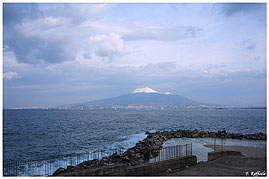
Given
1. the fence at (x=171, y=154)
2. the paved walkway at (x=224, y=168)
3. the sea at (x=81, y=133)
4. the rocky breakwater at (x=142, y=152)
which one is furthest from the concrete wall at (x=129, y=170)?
the sea at (x=81, y=133)

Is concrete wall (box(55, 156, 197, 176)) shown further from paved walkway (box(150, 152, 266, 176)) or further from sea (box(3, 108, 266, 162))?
sea (box(3, 108, 266, 162))

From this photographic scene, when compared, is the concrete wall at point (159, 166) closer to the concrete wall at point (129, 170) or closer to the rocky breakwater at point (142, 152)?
the concrete wall at point (129, 170)

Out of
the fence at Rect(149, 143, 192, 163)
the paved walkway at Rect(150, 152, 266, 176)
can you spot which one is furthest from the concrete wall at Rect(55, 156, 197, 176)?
the fence at Rect(149, 143, 192, 163)

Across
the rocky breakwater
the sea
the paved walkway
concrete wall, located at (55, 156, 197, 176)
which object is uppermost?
concrete wall, located at (55, 156, 197, 176)

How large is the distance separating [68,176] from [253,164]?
7.99 meters

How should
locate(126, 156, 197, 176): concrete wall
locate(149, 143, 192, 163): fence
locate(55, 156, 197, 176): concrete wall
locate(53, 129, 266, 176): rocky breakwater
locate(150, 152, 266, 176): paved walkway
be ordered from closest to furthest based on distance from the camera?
locate(55, 156, 197, 176): concrete wall
locate(126, 156, 197, 176): concrete wall
locate(150, 152, 266, 176): paved walkway
locate(149, 143, 192, 163): fence
locate(53, 129, 266, 176): rocky breakwater

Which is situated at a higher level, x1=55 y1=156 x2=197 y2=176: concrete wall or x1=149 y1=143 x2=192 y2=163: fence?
x1=55 y1=156 x2=197 y2=176: concrete wall

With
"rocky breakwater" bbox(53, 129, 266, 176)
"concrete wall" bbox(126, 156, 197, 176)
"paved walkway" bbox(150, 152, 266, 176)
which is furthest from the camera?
"rocky breakwater" bbox(53, 129, 266, 176)

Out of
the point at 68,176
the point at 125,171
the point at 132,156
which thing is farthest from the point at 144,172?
the point at 132,156

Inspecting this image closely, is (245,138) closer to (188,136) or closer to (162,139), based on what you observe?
(188,136)

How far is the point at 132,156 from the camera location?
55.9 feet

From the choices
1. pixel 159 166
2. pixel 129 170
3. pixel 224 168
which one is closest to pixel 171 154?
pixel 224 168

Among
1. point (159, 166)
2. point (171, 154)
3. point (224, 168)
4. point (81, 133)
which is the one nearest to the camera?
point (159, 166)

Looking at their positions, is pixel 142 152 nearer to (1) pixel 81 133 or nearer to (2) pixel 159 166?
(2) pixel 159 166
